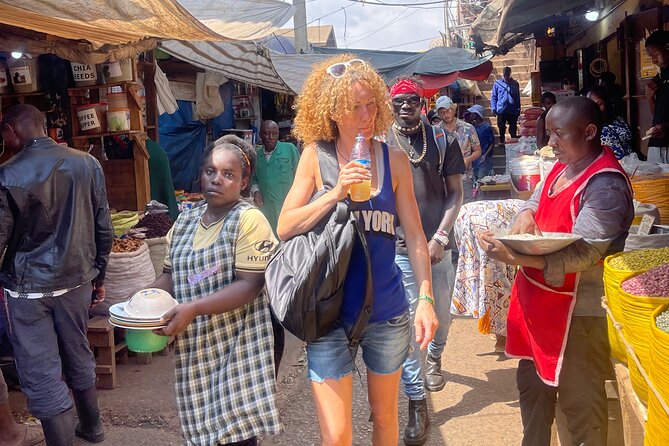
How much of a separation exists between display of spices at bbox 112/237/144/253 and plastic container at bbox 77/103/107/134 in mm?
1361

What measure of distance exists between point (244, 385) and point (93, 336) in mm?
2701

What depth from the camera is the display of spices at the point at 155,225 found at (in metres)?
6.29

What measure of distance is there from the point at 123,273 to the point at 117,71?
2230 mm

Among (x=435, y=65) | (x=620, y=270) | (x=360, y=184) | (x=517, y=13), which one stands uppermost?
(x=435, y=65)

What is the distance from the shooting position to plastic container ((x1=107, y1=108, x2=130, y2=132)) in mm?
6602

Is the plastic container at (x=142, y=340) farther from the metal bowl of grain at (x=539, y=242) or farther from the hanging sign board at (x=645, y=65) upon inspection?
the hanging sign board at (x=645, y=65)

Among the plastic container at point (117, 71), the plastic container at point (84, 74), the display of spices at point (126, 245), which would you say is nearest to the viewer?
the display of spices at point (126, 245)

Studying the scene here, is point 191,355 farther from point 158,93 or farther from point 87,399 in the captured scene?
point 158,93

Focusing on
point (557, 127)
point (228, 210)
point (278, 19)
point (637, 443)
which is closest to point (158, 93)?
point (278, 19)

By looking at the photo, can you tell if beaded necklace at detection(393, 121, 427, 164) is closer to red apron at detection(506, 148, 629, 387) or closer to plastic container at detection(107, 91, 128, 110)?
red apron at detection(506, 148, 629, 387)

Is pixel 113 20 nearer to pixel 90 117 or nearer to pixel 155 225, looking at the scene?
pixel 90 117

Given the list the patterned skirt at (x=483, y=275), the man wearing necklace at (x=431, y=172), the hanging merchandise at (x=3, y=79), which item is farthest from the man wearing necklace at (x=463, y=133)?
the hanging merchandise at (x=3, y=79)

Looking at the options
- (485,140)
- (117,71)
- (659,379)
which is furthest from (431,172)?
(485,140)

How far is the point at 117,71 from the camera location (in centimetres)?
661
